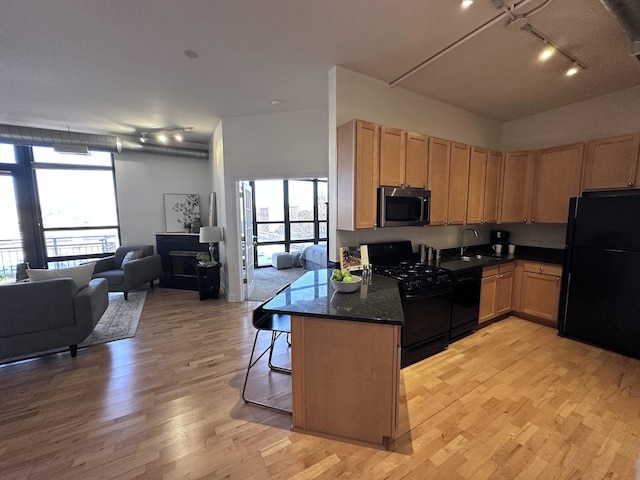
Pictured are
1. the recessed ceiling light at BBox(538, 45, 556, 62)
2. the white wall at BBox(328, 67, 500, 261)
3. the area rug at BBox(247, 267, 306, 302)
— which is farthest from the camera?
the area rug at BBox(247, 267, 306, 302)

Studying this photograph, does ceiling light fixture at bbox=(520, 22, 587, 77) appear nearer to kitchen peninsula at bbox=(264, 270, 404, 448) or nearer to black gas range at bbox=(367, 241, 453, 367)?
black gas range at bbox=(367, 241, 453, 367)

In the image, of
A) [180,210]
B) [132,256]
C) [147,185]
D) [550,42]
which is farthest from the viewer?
[180,210]

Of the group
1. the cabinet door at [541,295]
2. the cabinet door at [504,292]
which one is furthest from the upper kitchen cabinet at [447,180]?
the cabinet door at [541,295]

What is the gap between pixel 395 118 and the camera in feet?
10.1

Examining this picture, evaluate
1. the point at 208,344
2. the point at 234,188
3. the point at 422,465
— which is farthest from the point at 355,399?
the point at 234,188

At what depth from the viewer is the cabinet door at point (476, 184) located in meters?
3.45

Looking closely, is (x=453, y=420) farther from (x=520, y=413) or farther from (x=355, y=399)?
(x=355, y=399)

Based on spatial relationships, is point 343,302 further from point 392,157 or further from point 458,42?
point 458,42

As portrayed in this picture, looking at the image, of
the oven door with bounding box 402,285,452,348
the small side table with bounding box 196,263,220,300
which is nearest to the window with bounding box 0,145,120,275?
the small side table with bounding box 196,263,220,300

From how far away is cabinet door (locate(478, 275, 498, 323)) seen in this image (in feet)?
10.8

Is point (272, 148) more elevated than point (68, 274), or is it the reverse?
point (272, 148)

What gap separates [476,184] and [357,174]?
79.7 inches

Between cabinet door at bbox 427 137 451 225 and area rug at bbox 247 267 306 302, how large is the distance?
323cm

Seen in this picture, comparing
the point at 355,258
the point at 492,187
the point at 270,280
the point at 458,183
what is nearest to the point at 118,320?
the point at 270,280
